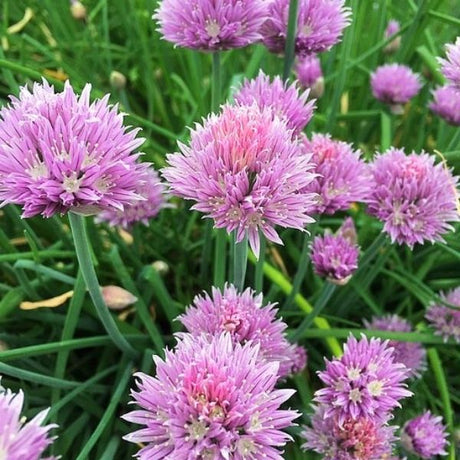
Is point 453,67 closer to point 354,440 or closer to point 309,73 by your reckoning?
point 309,73

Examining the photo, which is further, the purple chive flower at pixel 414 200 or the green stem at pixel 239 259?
the purple chive flower at pixel 414 200

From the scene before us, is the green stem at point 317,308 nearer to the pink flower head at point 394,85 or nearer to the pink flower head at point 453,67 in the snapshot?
the pink flower head at point 453,67

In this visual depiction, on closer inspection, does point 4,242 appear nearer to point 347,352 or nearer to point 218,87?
point 218,87

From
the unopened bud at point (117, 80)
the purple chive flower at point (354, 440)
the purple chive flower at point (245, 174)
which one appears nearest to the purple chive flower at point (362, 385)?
the purple chive flower at point (354, 440)

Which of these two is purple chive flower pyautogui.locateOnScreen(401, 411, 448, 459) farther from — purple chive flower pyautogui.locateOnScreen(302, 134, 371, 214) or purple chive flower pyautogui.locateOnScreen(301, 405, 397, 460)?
purple chive flower pyautogui.locateOnScreen(302, 134, 371, 214)

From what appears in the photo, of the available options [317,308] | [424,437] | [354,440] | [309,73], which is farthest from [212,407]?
[309,73]

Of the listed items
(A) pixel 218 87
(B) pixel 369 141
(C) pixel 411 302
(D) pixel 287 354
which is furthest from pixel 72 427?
(B) pixel 369 141
